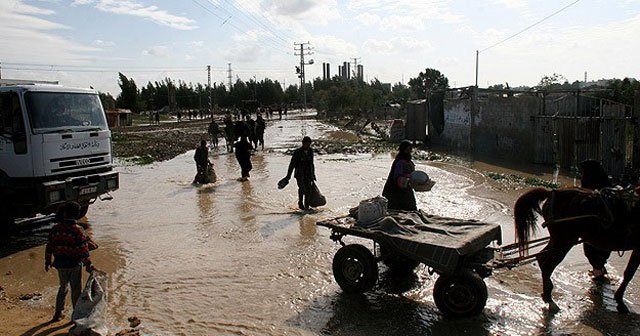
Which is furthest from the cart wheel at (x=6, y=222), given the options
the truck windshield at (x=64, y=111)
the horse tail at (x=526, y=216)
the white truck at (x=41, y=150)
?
the horse tail at (x=526, y=216)

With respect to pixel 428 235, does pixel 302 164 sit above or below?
above

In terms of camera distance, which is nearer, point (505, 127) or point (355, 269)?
point (355, 269)

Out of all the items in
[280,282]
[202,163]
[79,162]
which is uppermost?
[79,162]

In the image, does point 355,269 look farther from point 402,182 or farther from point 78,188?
point 78,188

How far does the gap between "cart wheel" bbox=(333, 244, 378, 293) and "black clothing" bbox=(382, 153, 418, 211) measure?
1.54 m

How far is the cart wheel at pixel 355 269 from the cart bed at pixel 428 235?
0.26 m

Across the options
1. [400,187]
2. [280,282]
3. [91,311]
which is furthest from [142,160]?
[91,311]

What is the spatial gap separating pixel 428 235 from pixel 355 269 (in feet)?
3.42

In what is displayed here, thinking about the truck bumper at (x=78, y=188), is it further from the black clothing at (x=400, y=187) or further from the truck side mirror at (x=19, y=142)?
the black clothing at (x=400, y=187)

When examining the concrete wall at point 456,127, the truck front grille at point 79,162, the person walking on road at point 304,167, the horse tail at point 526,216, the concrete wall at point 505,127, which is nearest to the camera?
the horse tail at point 526,216

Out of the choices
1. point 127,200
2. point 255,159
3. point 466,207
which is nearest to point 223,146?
point 255,159

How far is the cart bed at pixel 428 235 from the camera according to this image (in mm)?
5684

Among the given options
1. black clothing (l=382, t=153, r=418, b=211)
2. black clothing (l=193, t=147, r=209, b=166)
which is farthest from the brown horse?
black clothing (l=193, t=147, r=209, b=166)

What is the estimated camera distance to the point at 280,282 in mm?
7305
